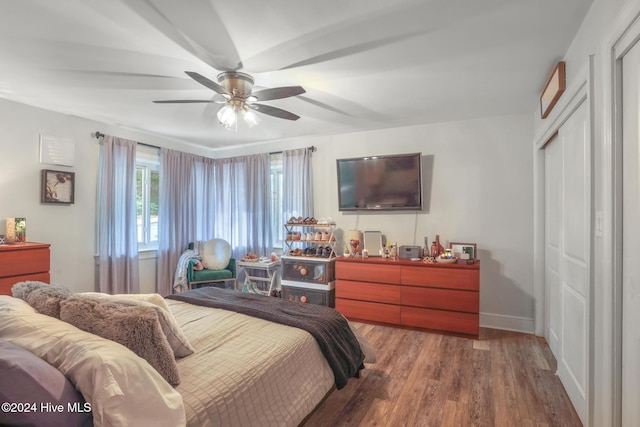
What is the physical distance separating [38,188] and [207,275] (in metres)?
2.11

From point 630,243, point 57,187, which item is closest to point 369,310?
point 630,243

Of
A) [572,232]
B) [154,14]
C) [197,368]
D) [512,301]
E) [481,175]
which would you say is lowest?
[512,301]

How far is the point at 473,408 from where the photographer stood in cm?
209

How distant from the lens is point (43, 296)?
150cm

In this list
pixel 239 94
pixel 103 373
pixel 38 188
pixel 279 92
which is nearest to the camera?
pixel 103 373

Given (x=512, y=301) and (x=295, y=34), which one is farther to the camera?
(x=512, y=301)

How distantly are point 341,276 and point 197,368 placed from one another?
2.55 meters

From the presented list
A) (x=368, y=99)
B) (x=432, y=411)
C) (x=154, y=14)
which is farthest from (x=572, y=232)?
(x=154, y=14)

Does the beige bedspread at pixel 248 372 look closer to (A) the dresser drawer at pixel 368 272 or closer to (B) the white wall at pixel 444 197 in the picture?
(A) the dresser drawer at pixel 368 272

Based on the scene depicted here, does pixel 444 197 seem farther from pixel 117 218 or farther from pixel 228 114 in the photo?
pixel 117 218

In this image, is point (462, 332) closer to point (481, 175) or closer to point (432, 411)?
point (432, 411)

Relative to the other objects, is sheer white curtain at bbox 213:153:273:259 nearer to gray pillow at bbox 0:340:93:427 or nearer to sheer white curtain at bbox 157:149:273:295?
sheer white curtain at bbox 157:149:273:295

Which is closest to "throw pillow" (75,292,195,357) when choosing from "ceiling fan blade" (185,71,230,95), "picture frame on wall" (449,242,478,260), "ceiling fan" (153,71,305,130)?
"ceiling fan blade" (185,71,230,95)

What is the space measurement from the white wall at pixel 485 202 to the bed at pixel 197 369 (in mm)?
2316
